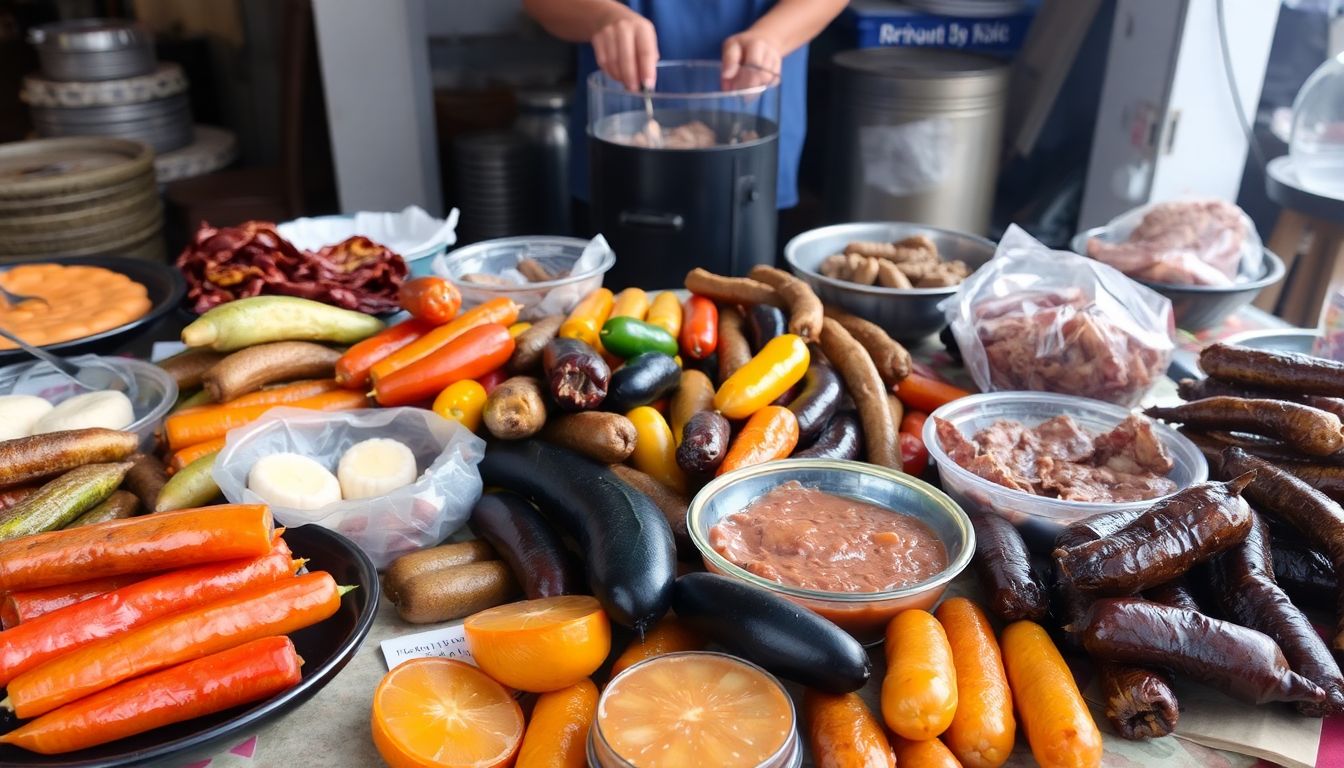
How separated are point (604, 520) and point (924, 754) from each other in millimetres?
587

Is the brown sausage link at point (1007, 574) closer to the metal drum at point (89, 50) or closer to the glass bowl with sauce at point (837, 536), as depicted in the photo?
the glass bowl with sauce at point (837, 536)

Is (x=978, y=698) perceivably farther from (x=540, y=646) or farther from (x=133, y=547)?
(x=133, y=547)

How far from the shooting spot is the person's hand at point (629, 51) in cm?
279

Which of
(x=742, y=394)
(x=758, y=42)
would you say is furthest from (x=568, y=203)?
(x=742, y=394)

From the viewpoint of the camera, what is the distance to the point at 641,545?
142 cm

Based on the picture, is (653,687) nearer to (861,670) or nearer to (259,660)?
(861,670)

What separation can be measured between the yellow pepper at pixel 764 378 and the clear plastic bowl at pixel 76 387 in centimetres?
119

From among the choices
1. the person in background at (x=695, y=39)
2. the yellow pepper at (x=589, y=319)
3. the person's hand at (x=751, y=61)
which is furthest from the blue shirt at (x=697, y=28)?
the yellow pepper at (x=589, y=319)

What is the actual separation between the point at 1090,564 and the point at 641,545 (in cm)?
66

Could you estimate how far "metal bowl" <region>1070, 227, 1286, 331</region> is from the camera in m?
2.44

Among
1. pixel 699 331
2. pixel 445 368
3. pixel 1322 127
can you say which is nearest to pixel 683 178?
pixel 699 331

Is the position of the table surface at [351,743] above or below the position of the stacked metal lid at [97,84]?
below

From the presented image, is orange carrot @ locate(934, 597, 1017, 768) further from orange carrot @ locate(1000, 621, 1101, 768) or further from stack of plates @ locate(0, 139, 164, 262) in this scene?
stack of plates @ locate(0, 139, 164, 262)

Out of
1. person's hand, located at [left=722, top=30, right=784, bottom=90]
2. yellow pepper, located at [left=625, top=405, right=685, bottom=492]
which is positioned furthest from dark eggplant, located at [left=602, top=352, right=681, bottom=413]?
person's hand, located at [left=722, top=30, right=784, bottom=90]
